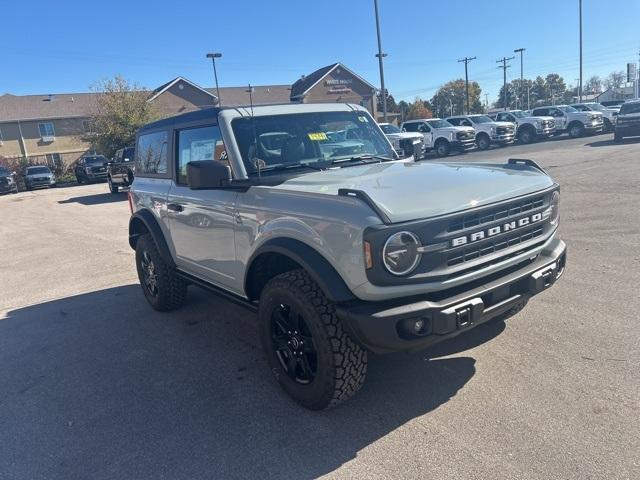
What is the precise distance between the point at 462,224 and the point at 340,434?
Answer: 1.49m

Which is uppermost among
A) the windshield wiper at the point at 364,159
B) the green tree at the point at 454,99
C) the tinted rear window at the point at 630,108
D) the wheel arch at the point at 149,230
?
the green tree at the point at 454,99

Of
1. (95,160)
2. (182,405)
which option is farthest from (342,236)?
(95,160)

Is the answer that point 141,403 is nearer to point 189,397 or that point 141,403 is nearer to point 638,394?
point 189,397

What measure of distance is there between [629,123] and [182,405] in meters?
23.4

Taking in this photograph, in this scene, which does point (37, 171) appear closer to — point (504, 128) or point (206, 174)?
point (504, 128)

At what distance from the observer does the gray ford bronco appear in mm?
2906

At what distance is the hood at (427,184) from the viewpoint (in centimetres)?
301

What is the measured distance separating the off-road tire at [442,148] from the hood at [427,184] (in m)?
22.5

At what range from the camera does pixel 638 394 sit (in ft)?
10.7

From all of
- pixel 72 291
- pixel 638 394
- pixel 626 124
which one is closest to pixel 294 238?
pixel 638 394

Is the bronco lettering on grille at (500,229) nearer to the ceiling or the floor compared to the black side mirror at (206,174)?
nearer to the floor

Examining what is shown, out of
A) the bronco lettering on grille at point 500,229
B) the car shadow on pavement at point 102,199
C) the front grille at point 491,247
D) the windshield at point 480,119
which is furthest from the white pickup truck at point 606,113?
the front grille at point 491,247

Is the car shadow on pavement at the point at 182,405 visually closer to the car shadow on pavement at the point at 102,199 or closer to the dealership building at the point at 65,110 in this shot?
the car shadow on pavement at the point at 102,199

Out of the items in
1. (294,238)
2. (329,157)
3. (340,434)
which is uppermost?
(329,157)
